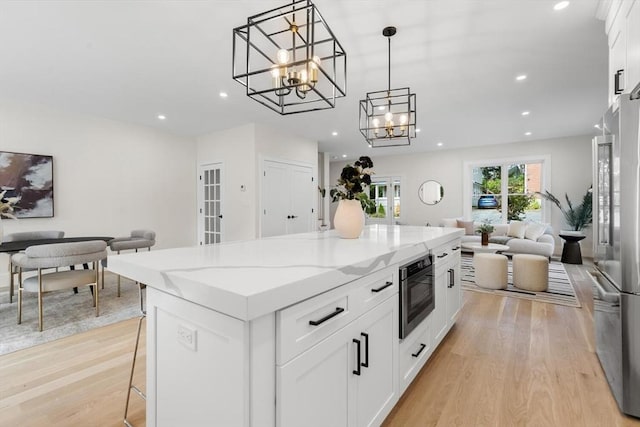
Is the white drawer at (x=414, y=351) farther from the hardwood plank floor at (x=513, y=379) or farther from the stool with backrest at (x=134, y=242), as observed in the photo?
the stool with backrest at (x=134, y=242)

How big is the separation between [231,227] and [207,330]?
5.10m

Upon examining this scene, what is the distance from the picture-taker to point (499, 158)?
7285mm

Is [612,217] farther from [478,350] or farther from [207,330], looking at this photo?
[207,330]

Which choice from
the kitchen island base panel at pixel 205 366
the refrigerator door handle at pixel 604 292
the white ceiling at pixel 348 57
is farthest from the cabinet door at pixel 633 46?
the kitchen island base panel at pixel 205 366

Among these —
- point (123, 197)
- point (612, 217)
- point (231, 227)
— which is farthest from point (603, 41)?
point (123, 197)

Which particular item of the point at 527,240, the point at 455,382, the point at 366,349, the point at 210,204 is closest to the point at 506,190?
the point at 527,240

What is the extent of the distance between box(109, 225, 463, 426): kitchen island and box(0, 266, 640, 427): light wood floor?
1.87ft

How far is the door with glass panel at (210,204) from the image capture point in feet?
19.9

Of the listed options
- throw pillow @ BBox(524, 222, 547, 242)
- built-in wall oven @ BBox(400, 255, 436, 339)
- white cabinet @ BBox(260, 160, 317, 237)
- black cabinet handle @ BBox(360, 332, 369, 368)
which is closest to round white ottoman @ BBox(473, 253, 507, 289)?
built-in wall oven @ BBox(400, 255, 436, 339)

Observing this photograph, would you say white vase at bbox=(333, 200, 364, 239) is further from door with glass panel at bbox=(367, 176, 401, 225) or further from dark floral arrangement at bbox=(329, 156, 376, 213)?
door with glass panel at bbox=(367, 176, 401, 225)

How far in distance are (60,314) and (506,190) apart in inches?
338

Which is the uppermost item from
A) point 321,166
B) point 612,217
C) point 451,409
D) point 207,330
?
point 321,166

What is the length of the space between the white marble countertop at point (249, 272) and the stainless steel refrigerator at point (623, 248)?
1.20 metres

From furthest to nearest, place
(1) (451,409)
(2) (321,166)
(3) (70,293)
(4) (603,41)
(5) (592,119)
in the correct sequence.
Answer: (2) (321,166)
(5) (592,119)
(3) (70,293)
(4) (603,41)
(1) (451,409)
